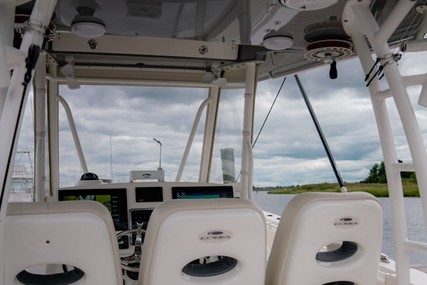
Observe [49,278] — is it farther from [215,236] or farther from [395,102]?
[395,102]

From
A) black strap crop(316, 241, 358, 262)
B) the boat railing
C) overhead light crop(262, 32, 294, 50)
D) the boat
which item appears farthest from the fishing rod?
black strap crop(316, 241, 358, 262)

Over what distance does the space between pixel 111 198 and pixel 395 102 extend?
83.5 inches

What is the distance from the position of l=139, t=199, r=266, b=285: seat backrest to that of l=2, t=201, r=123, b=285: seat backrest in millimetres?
156

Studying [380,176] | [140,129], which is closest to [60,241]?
[380,176]

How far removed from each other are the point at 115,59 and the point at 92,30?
1.50 metres

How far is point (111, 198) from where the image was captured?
10.3ft

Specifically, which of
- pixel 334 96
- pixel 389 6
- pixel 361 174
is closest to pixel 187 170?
pixel 334 96

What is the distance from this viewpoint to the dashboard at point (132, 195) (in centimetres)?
307

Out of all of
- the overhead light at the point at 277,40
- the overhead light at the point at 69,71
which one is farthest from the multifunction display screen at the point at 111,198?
the overhead light at the point at 277,40

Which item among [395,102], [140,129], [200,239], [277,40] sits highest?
[277,40]

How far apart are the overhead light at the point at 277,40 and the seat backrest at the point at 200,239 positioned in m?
1.67

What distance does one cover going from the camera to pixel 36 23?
1.37 metres

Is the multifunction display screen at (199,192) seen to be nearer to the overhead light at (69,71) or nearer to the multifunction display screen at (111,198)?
the multifunction display screen at (111,198)

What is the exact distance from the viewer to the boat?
1385mm
